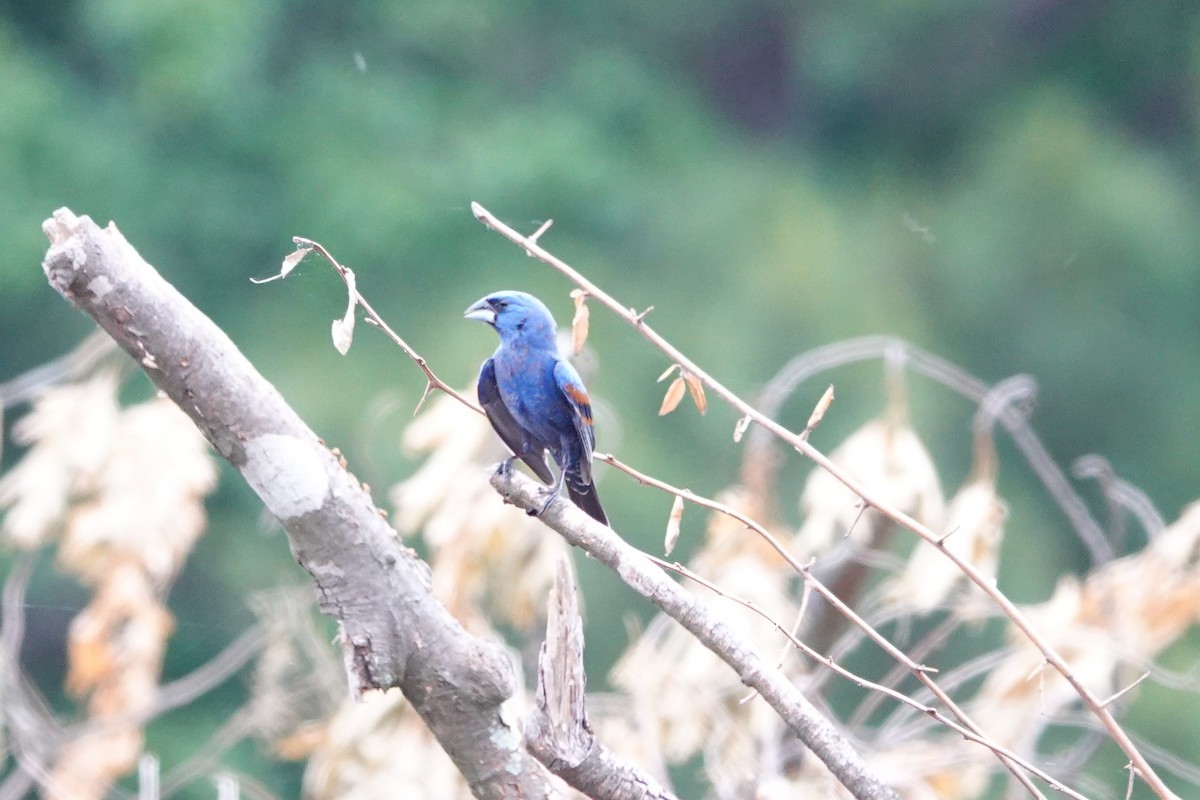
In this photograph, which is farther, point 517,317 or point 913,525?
point 517,317

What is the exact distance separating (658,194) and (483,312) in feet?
23.8

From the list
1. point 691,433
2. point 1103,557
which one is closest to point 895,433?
point 1103,557

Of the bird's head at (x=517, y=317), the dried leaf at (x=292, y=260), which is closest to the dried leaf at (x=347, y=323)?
the dried leaf at (x=292, y=260)

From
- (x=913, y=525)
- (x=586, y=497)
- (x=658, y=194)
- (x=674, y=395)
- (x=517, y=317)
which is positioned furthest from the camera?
(x=658, y=194)

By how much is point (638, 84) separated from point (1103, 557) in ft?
25.6

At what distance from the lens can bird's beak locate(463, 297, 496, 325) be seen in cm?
267

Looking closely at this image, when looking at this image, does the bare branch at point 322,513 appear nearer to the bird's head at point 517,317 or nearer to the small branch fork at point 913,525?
the small branch fork at point 913,525

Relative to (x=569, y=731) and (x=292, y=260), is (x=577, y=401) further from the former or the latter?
(x=292, y=260)

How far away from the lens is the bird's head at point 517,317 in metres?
2.64

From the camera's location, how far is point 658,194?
32.3 ft

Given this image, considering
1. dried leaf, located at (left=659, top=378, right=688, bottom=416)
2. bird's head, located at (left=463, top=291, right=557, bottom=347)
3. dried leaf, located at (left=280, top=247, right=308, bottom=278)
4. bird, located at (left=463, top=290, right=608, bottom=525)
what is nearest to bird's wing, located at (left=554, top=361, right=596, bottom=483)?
bird, located at (left=463, top=290, right=608, bottom=525)

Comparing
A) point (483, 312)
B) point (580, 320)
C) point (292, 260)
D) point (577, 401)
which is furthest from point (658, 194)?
point (292, 260)

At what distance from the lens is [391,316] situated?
8.66 m

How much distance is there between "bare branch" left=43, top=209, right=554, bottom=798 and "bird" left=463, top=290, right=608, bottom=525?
64 cm
